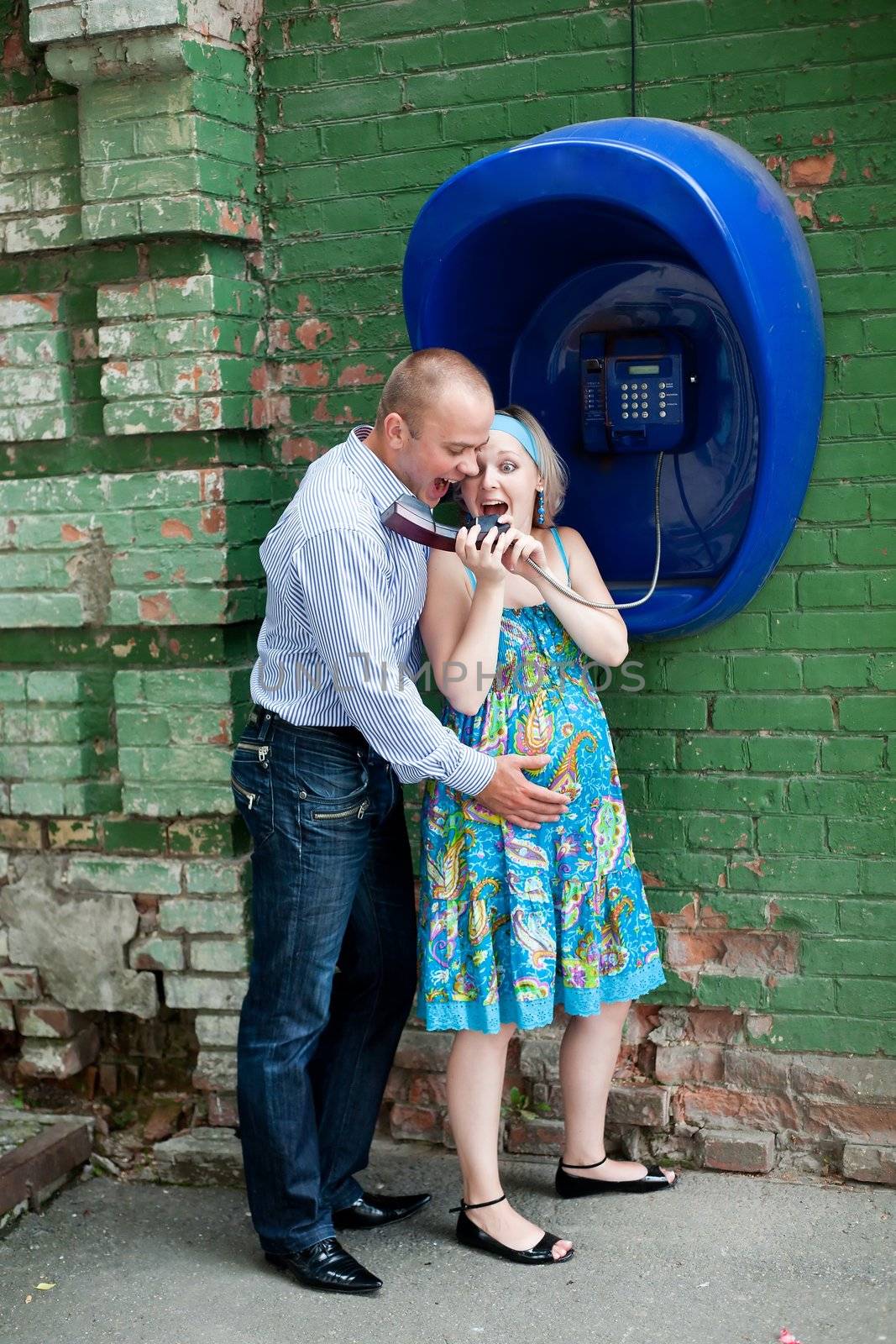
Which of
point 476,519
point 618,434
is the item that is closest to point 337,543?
point 476,519

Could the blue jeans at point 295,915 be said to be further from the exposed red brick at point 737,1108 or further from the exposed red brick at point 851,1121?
the exposed red brick at point 851,1121

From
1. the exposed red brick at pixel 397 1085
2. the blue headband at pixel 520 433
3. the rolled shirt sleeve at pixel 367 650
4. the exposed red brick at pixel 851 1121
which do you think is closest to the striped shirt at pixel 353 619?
the rolled shirt sleeve at pixel 367 650

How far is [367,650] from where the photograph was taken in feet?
8.96

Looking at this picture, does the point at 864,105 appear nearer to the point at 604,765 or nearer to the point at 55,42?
the point at 604,765

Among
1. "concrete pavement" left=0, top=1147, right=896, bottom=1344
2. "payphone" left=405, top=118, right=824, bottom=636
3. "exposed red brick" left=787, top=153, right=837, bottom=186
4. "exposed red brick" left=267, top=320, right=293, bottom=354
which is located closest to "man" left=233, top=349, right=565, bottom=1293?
"concrete pavement" left=0, top=1147, right=896, bottom=1344

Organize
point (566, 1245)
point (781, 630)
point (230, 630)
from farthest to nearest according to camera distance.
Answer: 1. point (230, 630)
2. point (781, 630)
3. point (566, 1245)

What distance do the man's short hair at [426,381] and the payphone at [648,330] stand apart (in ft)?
1.15

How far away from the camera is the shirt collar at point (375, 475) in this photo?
2.82 metres

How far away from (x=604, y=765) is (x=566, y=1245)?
3.42 feet

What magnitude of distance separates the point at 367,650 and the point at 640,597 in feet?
2.58

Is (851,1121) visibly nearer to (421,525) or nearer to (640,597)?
(640,597)

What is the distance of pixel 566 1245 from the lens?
302cm

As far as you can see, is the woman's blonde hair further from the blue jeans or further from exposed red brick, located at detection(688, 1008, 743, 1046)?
exposed red brick, located at detection(688, 1008, 743, 1046)

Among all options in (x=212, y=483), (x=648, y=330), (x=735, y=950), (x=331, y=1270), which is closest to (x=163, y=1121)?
(x=331, y=1270)
